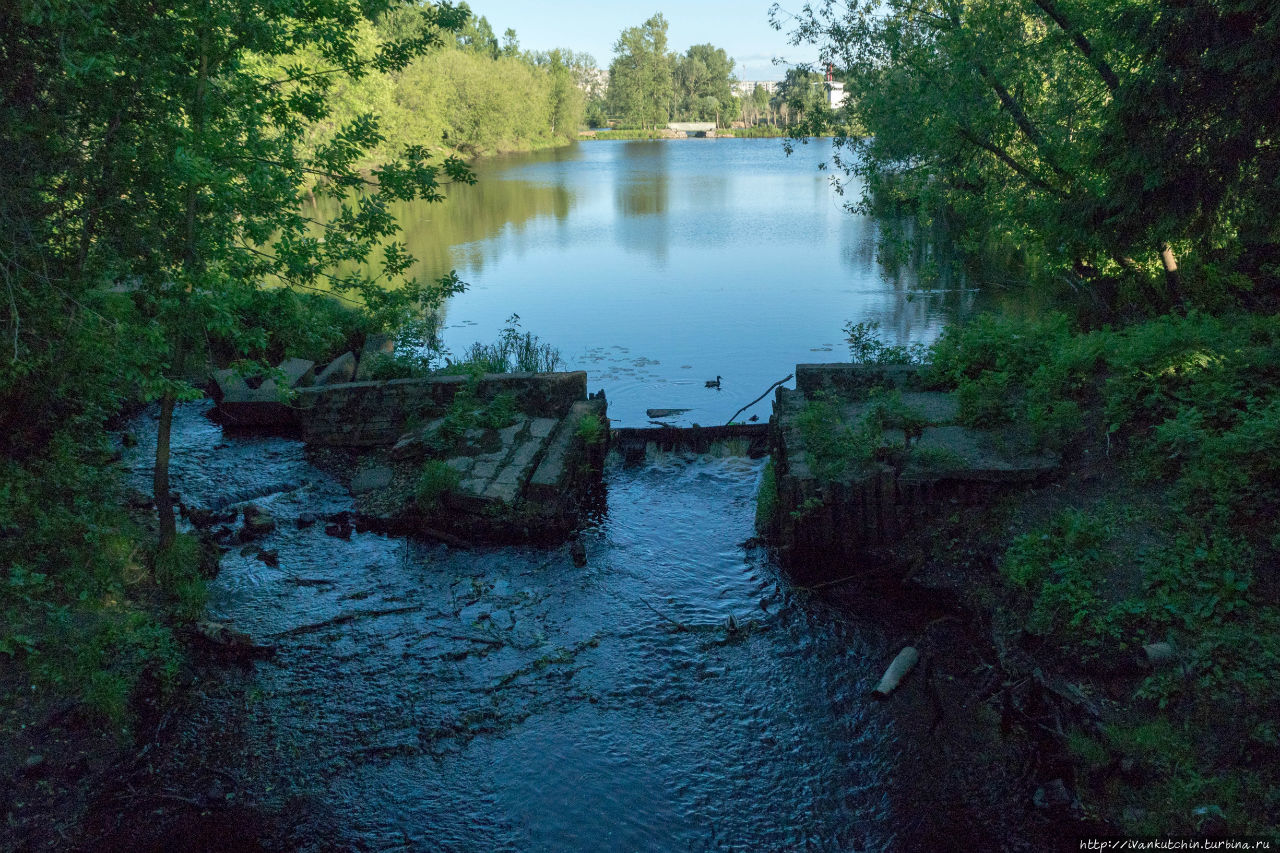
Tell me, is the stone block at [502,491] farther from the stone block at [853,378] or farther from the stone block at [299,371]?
the stone block at [299,371]

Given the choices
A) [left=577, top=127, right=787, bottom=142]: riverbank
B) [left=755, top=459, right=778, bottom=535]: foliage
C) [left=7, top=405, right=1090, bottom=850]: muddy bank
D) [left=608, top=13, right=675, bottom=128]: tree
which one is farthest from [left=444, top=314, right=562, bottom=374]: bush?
[left=608, top=13, right=675, bottom=128]: tree

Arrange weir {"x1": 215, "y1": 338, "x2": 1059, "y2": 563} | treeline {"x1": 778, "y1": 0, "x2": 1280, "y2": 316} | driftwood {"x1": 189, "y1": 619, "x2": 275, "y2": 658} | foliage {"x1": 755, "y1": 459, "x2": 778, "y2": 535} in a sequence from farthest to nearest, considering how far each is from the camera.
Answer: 1. foliage {"x1": 755, "y1": 459, "x2": 778, "y2": 535}
2. weir {"x1": 215, "y1": 338, "x2": 1059, "y2": 563}
3. treeline {"x1": 778, "y1": 0, "x2": 1280, "y2": 316}
4. driftwood {"x1": 189, "y1": 619, "x2": 275, "y2": 658}

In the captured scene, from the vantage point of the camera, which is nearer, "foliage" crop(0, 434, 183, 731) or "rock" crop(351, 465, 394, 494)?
"foliage" crop(0, 434, 183, 731)

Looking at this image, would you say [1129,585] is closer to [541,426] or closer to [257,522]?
[541,426]

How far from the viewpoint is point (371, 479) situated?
40.5 feet

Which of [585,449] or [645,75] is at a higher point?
[645,75]

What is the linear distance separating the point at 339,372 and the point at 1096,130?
43.8 feet

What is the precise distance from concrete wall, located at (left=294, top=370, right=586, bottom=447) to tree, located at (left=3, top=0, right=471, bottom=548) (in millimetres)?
4084

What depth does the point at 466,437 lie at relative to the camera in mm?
12539

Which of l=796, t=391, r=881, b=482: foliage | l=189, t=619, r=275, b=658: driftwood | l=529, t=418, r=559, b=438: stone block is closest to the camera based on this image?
l=189, t=619, r=275, b=658: driftwood

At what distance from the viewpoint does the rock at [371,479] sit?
1218 centimetres

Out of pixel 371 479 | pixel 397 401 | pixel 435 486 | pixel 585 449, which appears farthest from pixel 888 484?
pixel 397 401

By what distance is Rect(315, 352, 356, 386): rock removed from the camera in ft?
50.0

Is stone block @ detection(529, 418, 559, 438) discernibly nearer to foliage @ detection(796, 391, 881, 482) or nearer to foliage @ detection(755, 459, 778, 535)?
foliage @ detection(755, 459, 778, 535)
